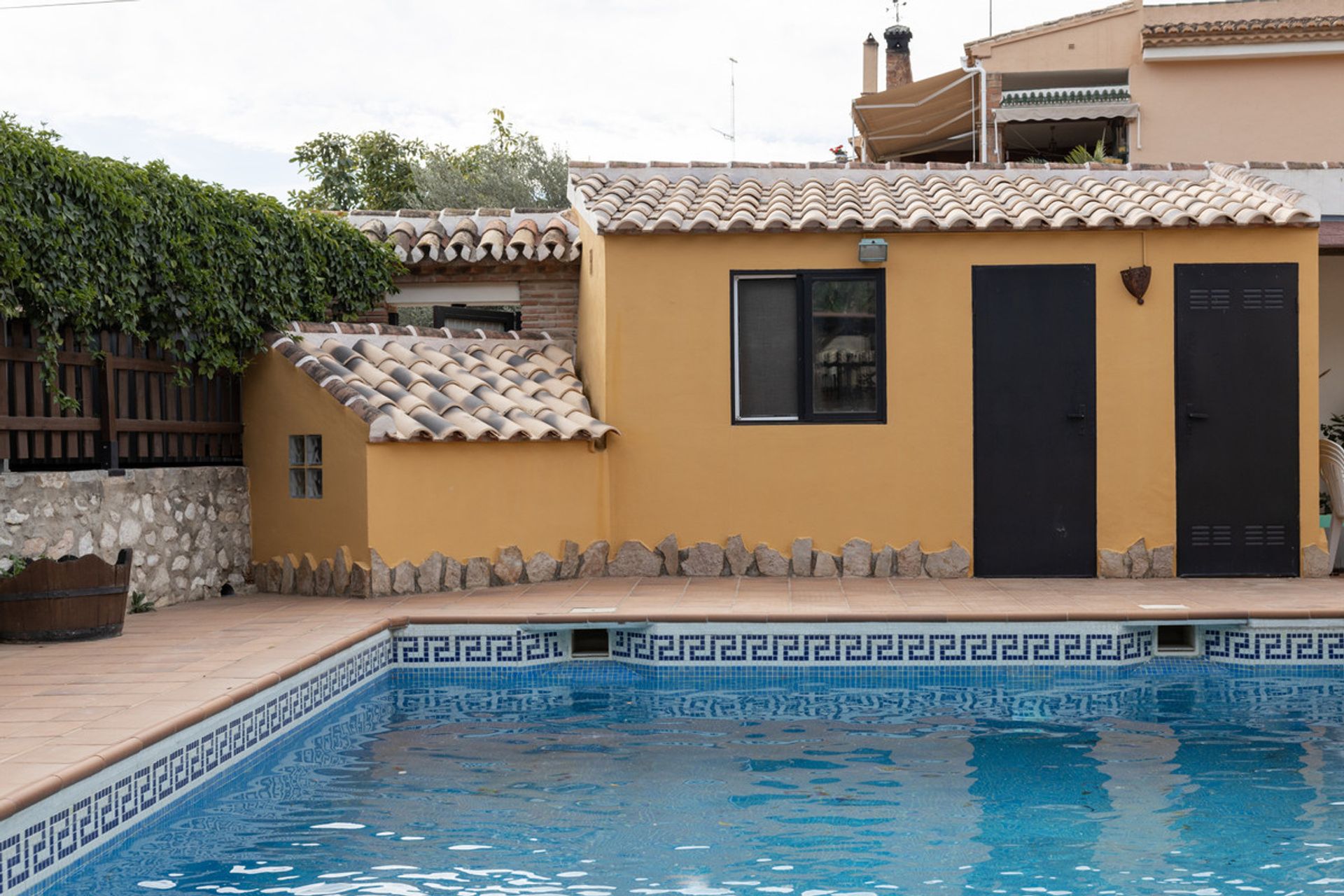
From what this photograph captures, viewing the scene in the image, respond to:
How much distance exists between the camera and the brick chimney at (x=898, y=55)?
106 feet

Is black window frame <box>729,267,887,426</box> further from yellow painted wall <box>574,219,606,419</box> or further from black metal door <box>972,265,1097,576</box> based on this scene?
yellow painted wall <box>574,219,606,419</box>

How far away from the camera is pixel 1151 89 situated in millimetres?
24516

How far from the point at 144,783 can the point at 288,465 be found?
581 cm

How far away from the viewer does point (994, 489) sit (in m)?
11.3

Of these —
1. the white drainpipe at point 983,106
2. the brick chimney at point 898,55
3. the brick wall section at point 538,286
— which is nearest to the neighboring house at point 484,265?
the brick wall section at point 538,286

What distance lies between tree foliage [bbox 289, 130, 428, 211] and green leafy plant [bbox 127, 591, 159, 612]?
22504 millimetres

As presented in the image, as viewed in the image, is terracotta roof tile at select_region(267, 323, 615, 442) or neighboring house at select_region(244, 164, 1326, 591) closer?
terracotta roof tile at select_region(267, 323, 615, 442)

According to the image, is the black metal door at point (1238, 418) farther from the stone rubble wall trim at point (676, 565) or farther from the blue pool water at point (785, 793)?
the blue pool water at point (785, 793)

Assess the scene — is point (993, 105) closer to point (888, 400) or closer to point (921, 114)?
point (921, 114)

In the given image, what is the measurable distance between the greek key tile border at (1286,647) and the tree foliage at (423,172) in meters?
23.3

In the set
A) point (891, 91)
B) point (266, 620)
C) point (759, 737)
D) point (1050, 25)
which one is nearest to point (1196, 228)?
point (759, 737)

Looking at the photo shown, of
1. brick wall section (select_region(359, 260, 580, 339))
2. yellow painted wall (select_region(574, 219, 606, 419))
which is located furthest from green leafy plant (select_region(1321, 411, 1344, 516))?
brick wall section (select_region(359, 260, 580, 339))

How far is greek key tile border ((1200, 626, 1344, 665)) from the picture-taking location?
29.5 ft

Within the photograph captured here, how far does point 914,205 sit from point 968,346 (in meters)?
1.42
